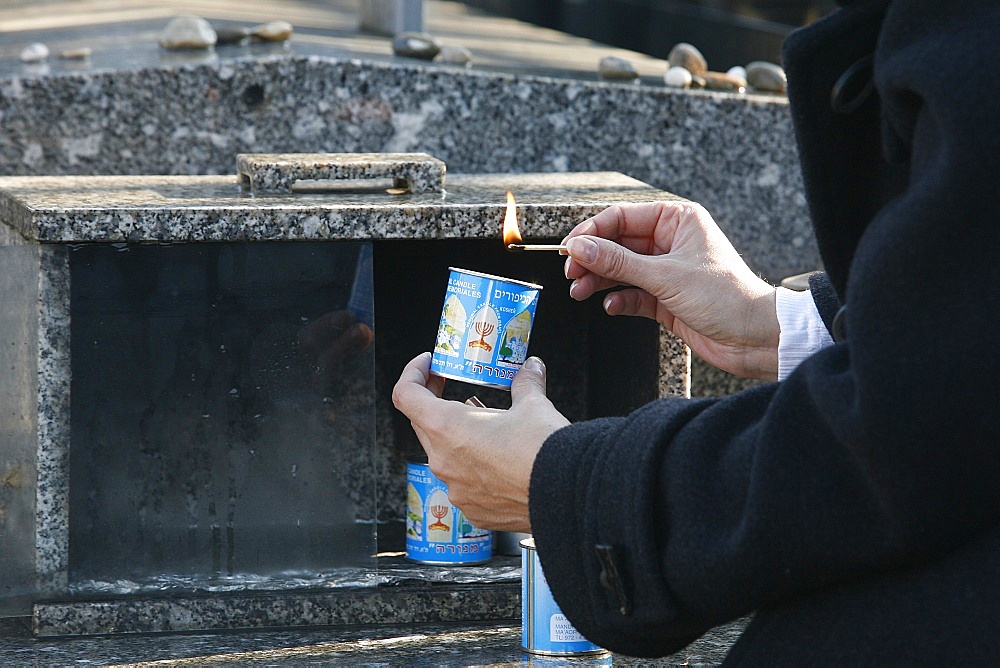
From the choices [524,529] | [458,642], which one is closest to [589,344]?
[458,642]

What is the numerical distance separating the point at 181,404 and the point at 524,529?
77 cm

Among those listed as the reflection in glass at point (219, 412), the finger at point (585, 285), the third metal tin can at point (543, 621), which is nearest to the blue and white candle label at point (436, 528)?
the reflection in glass at point (219, 412)

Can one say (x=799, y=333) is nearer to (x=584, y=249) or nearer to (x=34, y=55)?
(x=584, y=249)

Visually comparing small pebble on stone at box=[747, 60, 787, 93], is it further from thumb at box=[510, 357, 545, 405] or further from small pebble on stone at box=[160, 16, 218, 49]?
thumb at box=[510, 357, 545, 405]

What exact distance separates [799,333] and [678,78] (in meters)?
1.58

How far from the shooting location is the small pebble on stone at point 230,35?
3506mm

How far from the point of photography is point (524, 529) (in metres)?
1.51

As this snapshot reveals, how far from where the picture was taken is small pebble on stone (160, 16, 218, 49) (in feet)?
11.1

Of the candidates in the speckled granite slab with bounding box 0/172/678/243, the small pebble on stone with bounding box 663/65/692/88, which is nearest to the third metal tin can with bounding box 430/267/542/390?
the speckled granite slab with bounding box 0/172/678/243

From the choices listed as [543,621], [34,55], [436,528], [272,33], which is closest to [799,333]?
[543,621]

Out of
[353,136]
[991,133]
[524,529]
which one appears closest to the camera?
[991,133]

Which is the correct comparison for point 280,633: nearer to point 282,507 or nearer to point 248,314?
point 282,507

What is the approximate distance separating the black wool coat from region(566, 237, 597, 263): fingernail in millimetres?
588

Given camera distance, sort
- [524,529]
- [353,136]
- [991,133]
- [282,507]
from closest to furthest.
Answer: [991,133]
[524,529]
[282,507]
[353,136]
